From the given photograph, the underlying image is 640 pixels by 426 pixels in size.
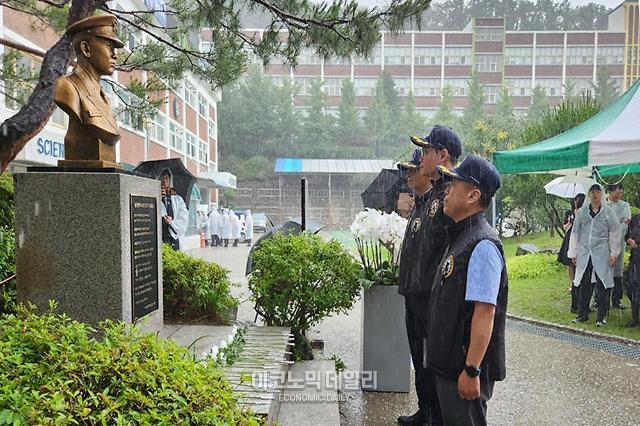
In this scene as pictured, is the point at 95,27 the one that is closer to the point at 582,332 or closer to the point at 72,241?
the point at 72,241

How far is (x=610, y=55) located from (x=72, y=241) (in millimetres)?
61287

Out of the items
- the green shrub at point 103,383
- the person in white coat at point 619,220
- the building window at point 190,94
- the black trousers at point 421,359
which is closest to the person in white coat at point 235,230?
the building window at point 190,94

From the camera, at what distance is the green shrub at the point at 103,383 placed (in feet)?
4.78

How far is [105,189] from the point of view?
2805 mm

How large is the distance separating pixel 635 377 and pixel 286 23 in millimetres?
5190

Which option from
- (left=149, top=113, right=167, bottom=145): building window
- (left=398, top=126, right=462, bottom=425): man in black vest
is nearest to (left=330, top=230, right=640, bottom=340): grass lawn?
(left=398, top=126, right=462, bottom=425): man in black vest

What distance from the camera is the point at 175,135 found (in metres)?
26.6

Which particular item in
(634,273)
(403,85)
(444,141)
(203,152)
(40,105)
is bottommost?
(634,273)

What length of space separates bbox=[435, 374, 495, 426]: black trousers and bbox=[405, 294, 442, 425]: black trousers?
3.12 ft

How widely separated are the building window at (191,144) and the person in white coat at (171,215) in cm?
2292

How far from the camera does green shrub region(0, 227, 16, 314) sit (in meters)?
3.54

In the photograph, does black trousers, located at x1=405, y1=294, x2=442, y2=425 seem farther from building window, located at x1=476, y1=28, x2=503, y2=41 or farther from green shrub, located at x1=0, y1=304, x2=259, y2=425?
building window, located at x1=476, y1=28, x2=503, y2=41

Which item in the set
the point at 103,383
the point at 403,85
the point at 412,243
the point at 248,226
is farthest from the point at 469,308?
the point at 403,85

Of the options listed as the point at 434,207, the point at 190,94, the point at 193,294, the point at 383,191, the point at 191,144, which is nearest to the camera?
the point at 434,207
